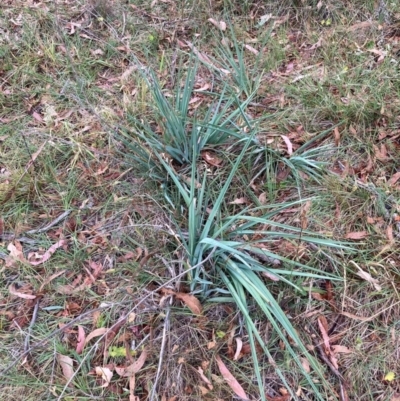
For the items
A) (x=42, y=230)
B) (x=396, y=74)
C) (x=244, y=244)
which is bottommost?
(x=42, y=230)

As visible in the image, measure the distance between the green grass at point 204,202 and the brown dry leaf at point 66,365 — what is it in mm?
21

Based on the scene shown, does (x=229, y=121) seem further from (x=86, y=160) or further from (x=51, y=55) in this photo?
(x=51, y=55)

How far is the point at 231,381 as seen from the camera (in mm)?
1639

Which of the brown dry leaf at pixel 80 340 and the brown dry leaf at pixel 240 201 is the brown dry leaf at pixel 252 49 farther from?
the brown dry leaf at pixel 80 340

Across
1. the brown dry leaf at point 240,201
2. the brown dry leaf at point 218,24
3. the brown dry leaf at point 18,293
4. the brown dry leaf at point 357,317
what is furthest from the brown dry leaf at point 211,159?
the brown dry leaf at point 218,24

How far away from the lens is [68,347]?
1784 mm

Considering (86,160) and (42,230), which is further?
(86,160)

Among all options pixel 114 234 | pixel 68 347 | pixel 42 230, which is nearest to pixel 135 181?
pixel 114 234

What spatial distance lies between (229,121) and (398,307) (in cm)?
113

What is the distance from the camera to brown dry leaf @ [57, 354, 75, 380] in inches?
67.5

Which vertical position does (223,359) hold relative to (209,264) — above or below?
below

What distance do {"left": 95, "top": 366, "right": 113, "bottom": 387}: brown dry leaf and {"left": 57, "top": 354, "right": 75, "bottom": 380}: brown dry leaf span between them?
0.34 feet

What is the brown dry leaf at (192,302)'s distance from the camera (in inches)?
67.4

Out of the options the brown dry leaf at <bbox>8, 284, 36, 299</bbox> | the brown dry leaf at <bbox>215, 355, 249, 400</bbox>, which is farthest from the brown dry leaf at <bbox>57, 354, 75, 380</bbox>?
the brown dry leaf at <bbox>215, 355, 249, 400</bbox>
